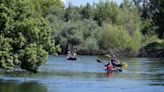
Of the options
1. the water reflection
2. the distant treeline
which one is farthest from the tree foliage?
the distant treeline

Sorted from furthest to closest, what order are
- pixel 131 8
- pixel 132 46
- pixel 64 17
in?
1. pixel 131 8
2. pixel 64 17
3. pixel 132 46

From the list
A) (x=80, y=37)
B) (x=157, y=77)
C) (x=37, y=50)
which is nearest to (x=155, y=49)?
(x=80, y=37)

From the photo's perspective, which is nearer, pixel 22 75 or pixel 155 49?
pixel 22 75

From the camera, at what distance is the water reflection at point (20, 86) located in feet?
151

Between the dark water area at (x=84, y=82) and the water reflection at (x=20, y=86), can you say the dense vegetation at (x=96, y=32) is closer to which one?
the dark water area at (x=84, y=82)

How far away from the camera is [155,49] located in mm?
123438

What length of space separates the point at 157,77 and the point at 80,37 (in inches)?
2355

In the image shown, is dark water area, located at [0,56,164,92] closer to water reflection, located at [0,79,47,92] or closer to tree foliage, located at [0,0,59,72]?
water reflection, located at [0,79,47,92]

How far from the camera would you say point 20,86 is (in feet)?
160

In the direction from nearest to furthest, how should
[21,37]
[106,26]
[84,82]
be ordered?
[21,37], [84,82], [106,26]

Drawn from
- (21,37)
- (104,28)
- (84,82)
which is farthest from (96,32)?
(21,37)

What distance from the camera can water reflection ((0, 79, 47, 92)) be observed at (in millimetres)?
46025

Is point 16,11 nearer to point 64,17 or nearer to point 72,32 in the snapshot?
point 72,32

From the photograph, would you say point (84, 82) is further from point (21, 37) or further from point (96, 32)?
point (96, 32)
